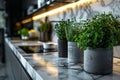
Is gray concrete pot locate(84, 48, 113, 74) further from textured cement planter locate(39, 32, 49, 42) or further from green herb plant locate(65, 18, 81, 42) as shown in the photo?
textured cement planter locate(39, 32, 49, 42)

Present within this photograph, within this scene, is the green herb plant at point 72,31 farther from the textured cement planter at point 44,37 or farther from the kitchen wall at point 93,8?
the textured cement planter at point 44,37

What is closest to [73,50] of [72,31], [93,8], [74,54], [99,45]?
[74,54]

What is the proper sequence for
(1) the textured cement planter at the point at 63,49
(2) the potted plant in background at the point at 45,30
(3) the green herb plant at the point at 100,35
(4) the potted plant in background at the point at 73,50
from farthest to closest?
(2) the potted plant in background at the point at 45,30 < (1) the textured cement planter at the point at 63,49 < (4) the potted plant in background at the point at 73,50 < (3) the green herb plant at the point at 100,35

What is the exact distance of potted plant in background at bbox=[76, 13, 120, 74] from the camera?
1081mm

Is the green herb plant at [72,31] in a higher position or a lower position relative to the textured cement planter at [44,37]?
higher

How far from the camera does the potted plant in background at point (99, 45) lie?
42.6 inches

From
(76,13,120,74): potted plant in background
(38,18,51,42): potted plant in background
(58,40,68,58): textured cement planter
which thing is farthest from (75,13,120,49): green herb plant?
(38,18,51,42): potted plant in background

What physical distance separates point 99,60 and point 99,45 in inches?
3.0

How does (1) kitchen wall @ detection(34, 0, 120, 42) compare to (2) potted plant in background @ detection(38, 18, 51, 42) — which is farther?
(2) potted plant in background @ detection(38, 18, 51, 42)

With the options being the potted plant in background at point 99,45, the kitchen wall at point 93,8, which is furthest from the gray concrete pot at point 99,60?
the kitchen wall at point 93,8

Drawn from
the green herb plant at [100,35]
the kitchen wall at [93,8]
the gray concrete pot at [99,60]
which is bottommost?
the gray concrete pot at [99,60]

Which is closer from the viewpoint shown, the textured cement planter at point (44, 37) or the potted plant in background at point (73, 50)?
the potted plant in background at point (73, 50)

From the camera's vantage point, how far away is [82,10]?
2135 mm

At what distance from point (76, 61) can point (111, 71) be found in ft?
1.07
